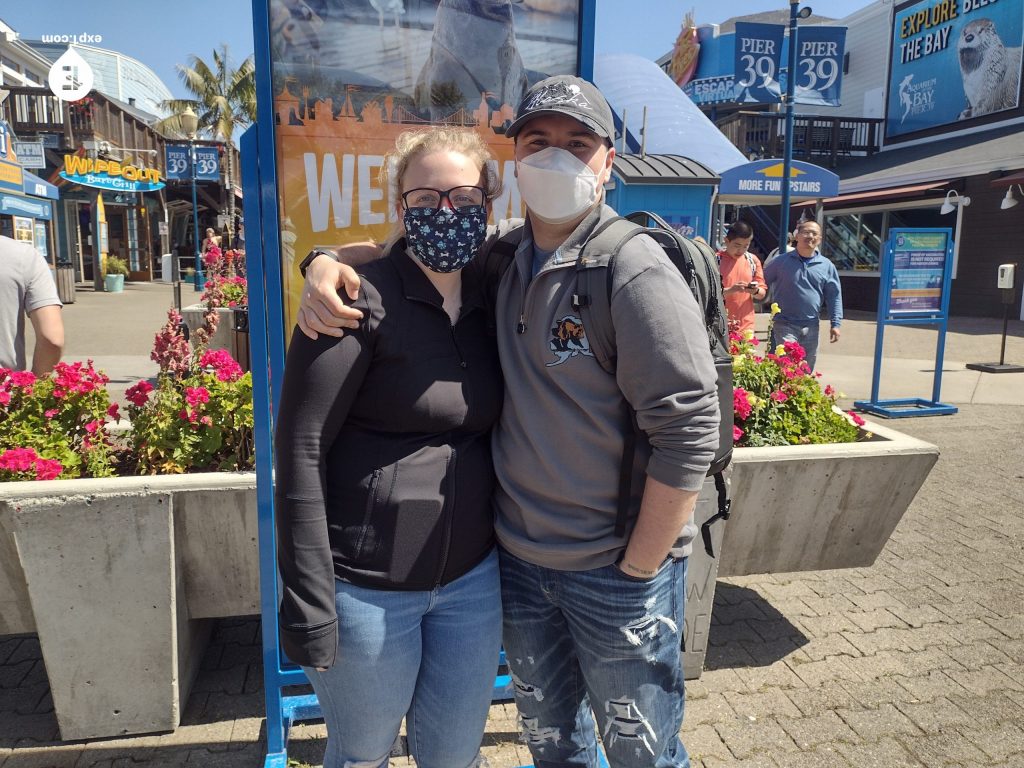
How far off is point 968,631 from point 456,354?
10.7ft

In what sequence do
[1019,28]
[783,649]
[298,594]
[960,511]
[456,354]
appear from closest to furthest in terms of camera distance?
[298,594], [456,354], [783,649], [960,511], [1019,28]

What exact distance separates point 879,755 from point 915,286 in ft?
21.2

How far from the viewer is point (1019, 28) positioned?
2092 centimetres

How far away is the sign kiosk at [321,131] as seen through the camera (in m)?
2.29

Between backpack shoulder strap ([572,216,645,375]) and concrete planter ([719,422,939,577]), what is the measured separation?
5.78 ft

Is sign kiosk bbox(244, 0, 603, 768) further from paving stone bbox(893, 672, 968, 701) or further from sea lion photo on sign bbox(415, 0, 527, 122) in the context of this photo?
paving stone bbox(893, 672, 968, 701)

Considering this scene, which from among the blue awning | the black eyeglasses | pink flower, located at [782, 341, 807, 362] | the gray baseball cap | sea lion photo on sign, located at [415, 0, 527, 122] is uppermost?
the blue awning

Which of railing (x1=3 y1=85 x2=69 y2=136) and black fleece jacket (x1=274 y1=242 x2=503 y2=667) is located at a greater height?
railing (x1=3 y1=85 x2=69 y2=136)

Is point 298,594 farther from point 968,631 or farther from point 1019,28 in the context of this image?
point 1019,28

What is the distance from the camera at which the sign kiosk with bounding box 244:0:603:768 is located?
2287 millimetres

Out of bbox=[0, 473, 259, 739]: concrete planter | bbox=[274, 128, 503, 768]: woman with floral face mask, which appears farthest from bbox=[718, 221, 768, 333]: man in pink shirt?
bbox=[274, 128, 503, 768]: woman with floral face mask

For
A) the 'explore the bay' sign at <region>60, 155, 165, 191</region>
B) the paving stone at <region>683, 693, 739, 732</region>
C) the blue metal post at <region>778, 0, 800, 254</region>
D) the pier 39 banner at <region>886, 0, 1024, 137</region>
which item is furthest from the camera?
the 'explore the bay' sign at <region>60, 155, 165, 191</region>

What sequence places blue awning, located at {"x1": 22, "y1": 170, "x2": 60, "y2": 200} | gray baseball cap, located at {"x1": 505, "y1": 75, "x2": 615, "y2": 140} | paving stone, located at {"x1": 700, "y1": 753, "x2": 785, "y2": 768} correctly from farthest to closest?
blue awning, located at {"x1": 22, "y1": 170, "x2": 60, "y2": 200} < paving stone, located at {"x1": 700, "y1": 753, "x2": 785, "y2": 768} < gray baseball cap, located at {"x1": 505, "y1": 75, "x2": 615, "y2": 140}

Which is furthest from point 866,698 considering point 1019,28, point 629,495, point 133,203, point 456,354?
point 133,203
